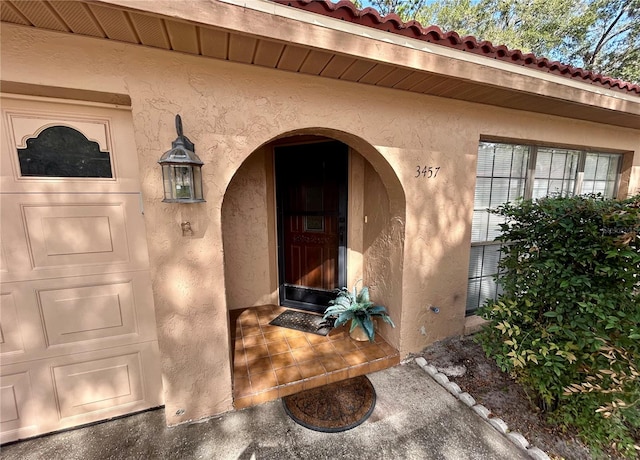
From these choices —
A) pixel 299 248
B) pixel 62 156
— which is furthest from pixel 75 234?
pixel 299 248

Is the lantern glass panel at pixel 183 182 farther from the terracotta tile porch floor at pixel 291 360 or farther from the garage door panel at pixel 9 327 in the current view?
the terracotta tile porch floor at pixel 291 360

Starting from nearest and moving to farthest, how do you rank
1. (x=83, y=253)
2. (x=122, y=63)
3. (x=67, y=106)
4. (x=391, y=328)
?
(x=122, y=63)
(x=67, y=106)
(x=83, y=253)
(x=391, y=328)

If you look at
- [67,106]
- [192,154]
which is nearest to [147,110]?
[192,154]

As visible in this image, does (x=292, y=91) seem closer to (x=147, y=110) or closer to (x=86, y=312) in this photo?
(x=147, y=110)

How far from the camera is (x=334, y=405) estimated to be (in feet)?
7.08

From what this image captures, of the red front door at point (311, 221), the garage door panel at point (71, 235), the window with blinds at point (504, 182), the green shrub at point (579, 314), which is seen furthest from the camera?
the red front door at point (311, 221)

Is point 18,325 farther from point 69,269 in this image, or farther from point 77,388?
point 77,388

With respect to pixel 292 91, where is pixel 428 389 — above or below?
below

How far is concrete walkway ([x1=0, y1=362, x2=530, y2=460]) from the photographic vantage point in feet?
5.77

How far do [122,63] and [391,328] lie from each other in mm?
3274

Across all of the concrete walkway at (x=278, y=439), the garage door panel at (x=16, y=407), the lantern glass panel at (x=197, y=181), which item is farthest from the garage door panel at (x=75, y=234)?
the concrete walkway at (x=278, y=439)

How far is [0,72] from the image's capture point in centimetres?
140

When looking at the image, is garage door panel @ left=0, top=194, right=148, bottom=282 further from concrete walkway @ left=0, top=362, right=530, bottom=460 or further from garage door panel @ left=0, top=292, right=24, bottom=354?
concrete walkway @ left=0, top=362, right=530, bottom=460

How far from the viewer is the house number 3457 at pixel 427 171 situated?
8.10 feet
